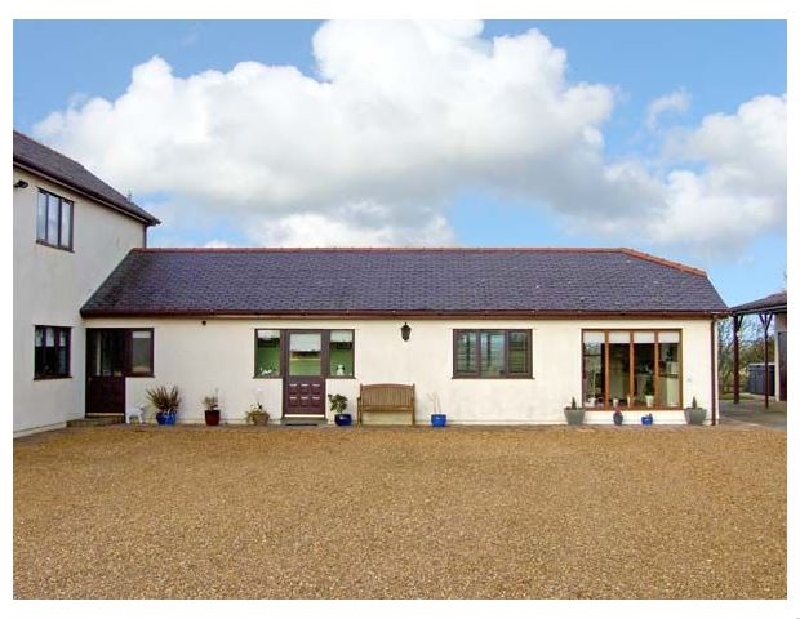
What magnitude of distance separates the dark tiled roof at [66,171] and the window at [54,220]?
0.42 m

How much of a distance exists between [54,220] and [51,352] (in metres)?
2.73

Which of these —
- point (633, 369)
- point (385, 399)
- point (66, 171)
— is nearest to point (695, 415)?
point (633, 369)

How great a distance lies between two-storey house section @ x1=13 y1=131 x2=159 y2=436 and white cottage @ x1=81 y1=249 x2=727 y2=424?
0.71 meters

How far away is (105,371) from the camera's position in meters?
17.7

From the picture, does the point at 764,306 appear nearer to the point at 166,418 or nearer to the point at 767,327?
the point at 767,327

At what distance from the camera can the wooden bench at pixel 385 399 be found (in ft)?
55.8

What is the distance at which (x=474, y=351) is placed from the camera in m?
17.3

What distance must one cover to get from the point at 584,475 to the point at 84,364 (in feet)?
39.1

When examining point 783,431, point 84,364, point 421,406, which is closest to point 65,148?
point 84,364

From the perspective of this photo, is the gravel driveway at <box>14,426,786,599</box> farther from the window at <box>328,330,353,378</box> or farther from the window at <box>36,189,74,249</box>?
the window at <box>36,189,74,249</box>

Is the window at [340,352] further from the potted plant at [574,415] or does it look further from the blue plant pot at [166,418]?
the potted plant at [574,415]

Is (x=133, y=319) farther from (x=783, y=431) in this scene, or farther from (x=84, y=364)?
(x=783, y=431)

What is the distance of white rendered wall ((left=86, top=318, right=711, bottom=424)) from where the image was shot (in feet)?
56.4

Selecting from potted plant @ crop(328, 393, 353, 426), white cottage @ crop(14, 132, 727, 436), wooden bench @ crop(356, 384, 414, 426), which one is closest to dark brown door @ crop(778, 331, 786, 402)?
white cottage @ crop(14, 132, 727, 436)
